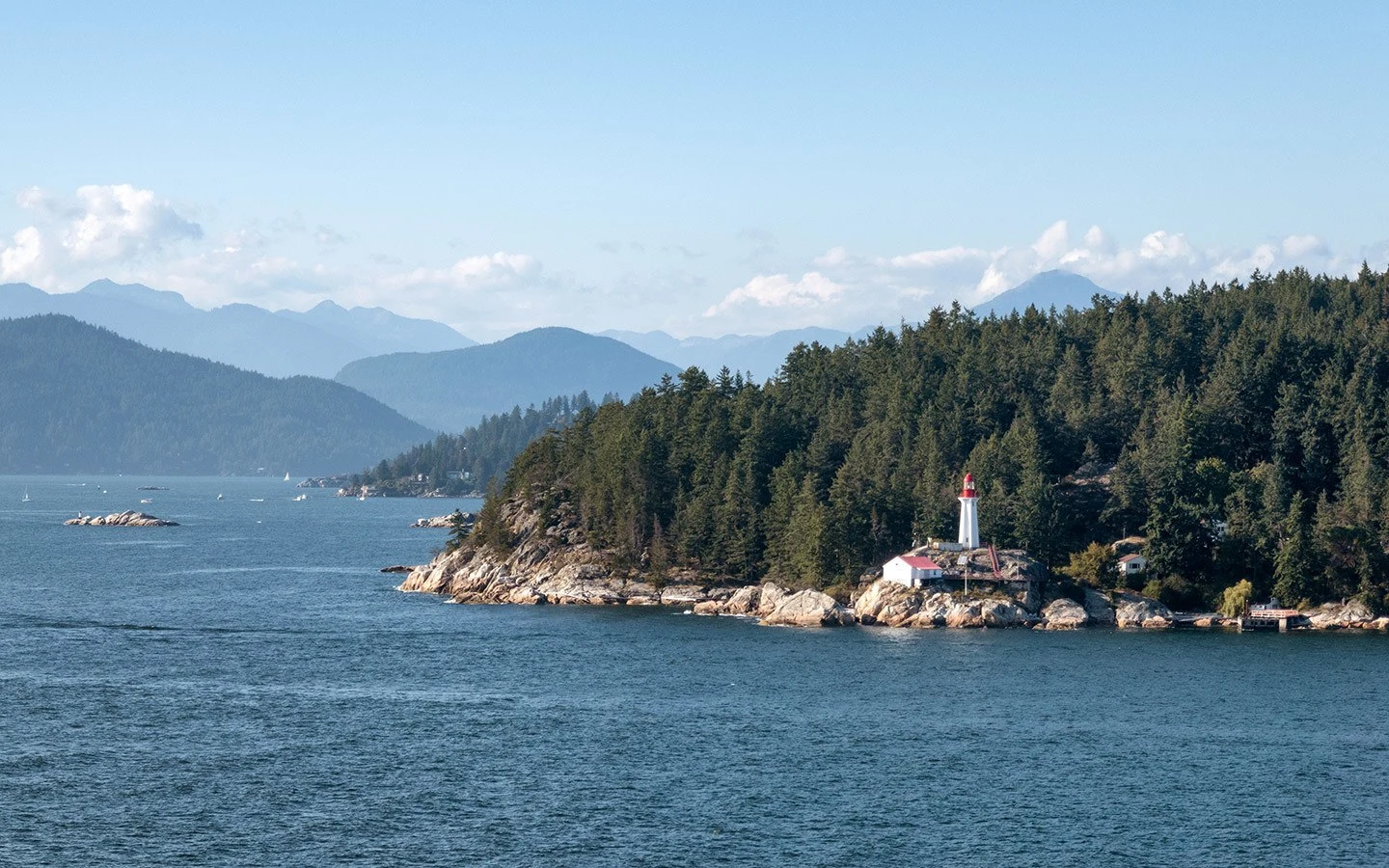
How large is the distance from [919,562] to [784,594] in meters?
9.25

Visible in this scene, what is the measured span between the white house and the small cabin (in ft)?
38.6

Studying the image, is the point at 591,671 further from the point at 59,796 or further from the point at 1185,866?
the point at 1185,866

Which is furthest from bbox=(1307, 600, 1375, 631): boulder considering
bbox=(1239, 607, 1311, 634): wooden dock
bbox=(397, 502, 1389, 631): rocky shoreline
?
bbox=(1239, 607, 1311, 634): wooden dock

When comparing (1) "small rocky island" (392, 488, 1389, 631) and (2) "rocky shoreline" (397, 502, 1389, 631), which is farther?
(1) "small rocky island" (392, 488, 1389, 631)

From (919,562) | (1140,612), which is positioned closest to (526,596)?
(919,562)

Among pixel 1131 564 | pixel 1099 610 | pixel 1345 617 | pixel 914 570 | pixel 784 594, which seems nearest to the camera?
pixel 1345 617

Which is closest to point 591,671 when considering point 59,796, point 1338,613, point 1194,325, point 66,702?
point 66,702

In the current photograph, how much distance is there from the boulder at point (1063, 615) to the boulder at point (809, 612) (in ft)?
39.2

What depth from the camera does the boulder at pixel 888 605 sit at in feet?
308

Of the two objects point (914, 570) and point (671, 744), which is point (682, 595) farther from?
point (671, 744)

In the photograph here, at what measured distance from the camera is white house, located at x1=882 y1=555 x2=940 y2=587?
312 feet

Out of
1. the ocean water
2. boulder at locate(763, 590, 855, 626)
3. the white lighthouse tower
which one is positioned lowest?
the ocean water

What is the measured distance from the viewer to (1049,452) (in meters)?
110

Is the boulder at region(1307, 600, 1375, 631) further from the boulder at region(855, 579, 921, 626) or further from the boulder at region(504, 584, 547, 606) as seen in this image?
the boulder at region(504, 584, 547, 606)
